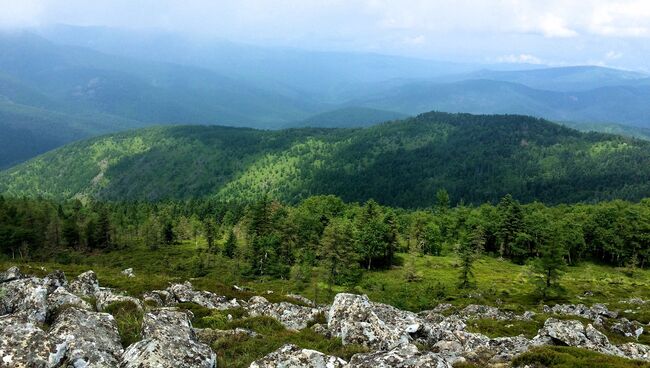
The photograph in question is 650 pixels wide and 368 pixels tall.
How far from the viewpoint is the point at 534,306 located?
231 feet

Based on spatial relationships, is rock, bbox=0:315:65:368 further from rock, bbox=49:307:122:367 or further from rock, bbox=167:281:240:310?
rock, bbox=167:281:240:310

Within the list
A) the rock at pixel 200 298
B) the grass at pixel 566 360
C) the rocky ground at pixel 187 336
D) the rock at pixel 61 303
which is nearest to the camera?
the rocky ground at pixel 187 336

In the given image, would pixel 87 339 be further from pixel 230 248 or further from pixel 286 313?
pixel 230 248

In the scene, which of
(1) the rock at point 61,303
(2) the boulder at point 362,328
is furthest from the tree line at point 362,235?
(1) the rock at point 61,303

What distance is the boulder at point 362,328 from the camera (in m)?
22.8

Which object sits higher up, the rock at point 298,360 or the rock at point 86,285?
the rock at point 298,360

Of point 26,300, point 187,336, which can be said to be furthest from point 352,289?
point 187,336

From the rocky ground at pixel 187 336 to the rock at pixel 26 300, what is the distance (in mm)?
55

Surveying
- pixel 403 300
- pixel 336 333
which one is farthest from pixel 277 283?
pixel 336 333

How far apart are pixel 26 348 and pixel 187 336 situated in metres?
6.34

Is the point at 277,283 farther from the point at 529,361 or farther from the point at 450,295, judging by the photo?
the point at 529,361

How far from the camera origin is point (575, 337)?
29.2 m

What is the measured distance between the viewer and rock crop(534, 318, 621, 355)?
1129 inches

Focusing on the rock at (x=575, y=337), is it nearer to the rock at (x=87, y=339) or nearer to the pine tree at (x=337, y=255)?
the rock at (x=87, y=339)
